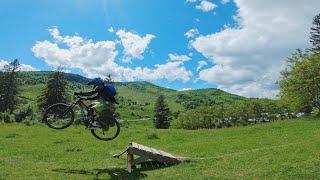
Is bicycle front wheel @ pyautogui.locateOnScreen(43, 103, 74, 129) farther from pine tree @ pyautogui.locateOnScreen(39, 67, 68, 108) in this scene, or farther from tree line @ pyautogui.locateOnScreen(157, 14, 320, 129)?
pine tree @ pyautogui.locateOnScreen(39, 67, 68, 108)

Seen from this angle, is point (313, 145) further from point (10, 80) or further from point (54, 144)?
point (10, 80)

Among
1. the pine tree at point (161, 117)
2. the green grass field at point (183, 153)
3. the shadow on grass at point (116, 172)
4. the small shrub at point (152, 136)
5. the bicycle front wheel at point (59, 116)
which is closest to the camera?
the bicycle front wheel at point (59, 116)

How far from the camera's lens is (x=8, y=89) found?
113 metres

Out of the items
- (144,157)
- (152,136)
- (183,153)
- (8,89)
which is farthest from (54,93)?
(144,157)

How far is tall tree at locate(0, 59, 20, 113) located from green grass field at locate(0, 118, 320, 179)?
58325 mm

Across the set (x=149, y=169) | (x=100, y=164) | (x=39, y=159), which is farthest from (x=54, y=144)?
(x=149, y=169)

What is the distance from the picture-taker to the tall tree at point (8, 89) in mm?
112125

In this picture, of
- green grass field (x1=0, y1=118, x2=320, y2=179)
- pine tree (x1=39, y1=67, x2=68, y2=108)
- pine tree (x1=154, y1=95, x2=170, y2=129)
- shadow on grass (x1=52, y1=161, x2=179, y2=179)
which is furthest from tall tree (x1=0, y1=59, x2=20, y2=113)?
shadow on grass (x1=52, y1=161, x2=179, y2=179)

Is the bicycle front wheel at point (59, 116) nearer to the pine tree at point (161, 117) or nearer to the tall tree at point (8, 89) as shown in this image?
the tall tree at point (8, 89)

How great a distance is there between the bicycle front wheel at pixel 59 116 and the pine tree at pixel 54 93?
76161 millimetres

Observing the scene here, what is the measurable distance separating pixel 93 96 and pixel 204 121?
150m

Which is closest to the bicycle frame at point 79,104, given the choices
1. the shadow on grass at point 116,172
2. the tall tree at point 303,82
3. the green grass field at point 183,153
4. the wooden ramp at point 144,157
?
the green grass field at point 183,153

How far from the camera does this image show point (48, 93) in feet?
336

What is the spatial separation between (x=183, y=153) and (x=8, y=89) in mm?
84378
